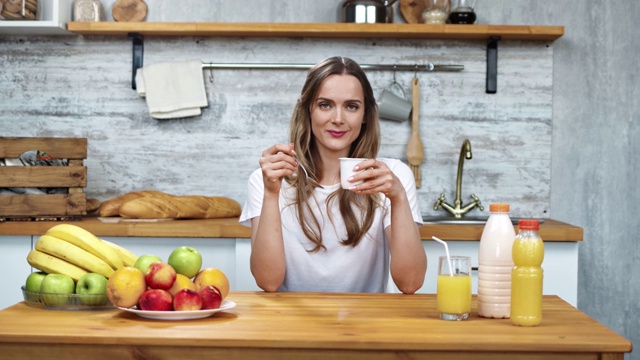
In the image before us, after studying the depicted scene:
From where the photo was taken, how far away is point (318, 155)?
253cm

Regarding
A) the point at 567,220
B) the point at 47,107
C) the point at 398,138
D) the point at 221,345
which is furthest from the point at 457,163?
the point at 221,345

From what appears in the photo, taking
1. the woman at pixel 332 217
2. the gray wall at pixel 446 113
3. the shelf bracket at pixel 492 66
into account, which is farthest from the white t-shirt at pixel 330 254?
the shelf bracket at pixel 492 66

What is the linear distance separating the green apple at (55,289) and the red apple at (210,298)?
29 cm

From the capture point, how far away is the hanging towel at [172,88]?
12.1ft

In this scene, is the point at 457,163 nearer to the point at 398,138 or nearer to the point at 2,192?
the point at 398,138

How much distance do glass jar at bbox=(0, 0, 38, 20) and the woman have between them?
160 cm

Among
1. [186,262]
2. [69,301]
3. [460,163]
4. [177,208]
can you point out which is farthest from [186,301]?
[460,163]

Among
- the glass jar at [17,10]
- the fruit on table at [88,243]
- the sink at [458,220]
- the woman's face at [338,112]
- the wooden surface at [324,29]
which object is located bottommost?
the sink at [458,220]

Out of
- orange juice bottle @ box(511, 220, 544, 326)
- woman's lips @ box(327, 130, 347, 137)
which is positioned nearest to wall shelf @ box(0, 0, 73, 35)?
woman's lips @ box(327, 130, 347, 137)

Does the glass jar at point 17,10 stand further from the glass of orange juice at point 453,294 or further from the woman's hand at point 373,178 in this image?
the glass of orange juice at point 453,294

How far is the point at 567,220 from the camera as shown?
3764mm

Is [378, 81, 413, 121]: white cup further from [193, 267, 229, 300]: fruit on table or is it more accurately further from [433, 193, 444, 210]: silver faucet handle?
[193, 267, 229, 300]: fruit on table

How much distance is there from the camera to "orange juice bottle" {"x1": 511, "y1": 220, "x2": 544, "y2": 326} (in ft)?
5.43

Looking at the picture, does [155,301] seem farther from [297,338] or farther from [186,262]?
[297,338]
